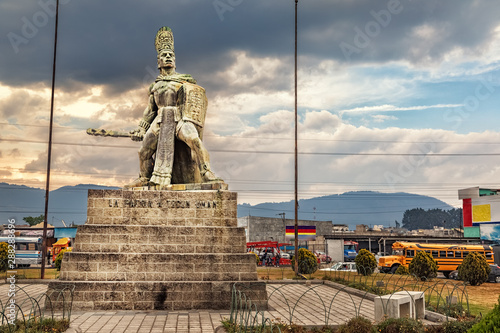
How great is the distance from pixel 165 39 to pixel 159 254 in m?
7.05

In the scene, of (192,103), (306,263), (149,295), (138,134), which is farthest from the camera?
(306,263)

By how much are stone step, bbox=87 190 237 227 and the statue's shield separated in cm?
272

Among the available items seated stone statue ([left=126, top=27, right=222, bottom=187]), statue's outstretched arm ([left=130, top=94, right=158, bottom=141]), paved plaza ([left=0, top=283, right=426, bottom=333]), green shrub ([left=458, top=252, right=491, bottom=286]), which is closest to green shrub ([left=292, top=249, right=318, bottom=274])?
green shrub ([left=458, top=252, right=491, bottom=286])

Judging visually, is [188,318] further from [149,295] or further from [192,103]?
[192,103]

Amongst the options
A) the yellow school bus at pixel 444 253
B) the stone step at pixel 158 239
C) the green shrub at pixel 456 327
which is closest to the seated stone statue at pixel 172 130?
the stone step at pixel 158 239

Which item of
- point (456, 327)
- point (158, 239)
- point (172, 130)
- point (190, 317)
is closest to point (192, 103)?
point (172, 130)

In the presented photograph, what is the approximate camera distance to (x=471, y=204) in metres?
53.3

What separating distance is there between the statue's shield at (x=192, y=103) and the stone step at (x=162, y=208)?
107 inches

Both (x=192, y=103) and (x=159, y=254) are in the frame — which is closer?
(x=159, y=254)

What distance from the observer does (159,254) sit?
44.3 ft

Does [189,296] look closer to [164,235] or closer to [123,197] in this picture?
[164,235]

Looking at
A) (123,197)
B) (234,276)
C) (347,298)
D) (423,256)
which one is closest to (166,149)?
(123,197)

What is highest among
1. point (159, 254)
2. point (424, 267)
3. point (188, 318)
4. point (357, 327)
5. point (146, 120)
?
point (146, 120)

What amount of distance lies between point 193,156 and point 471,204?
1791 inches
